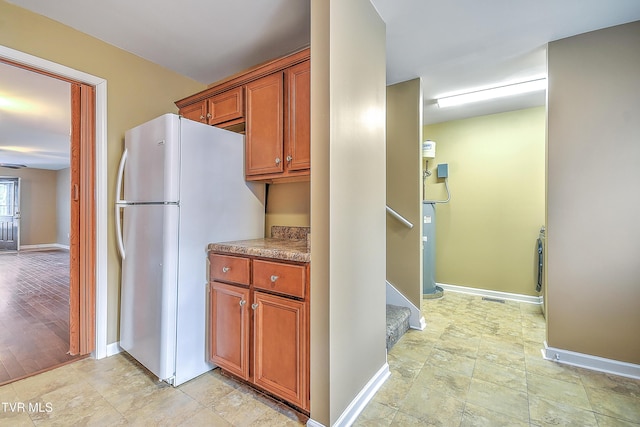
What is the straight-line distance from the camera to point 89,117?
7.18 feet

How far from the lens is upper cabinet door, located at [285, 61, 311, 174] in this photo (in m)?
1.78

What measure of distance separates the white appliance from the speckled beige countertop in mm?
227

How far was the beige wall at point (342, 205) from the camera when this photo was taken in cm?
138

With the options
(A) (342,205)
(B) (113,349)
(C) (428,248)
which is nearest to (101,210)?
(B) (113,349)

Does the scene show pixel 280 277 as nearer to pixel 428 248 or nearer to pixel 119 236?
pixel 119 236

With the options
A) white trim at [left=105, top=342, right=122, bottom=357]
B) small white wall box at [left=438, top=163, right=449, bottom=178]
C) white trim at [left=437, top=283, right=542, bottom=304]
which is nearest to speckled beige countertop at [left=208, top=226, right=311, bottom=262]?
white trim at [left=105, top=342, right=122, bottom=357]

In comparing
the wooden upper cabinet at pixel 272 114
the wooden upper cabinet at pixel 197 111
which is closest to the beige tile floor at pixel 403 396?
the wooden upper cabinet at pixel 272 114

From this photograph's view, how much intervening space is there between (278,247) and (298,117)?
856mm

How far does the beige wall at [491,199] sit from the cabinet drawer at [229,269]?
325cm

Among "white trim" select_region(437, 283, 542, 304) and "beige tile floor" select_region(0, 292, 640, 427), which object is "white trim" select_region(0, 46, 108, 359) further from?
"white trim" select_region(437, 283, 542, 304)

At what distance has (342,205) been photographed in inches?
57.6

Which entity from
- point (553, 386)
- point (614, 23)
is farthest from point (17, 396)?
point (614, 23)

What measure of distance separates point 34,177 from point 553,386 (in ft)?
40.5

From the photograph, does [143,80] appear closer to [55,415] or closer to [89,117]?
[89,117]
